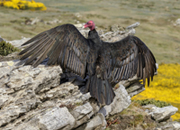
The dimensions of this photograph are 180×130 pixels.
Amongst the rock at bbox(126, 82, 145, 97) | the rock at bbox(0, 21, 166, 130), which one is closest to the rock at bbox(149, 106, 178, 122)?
the rock at bbox(126, 82, 145, 97)

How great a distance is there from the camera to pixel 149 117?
11250mm

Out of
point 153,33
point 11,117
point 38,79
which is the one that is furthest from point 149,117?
point 153,33

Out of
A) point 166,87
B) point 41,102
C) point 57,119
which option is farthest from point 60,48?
point 166,87

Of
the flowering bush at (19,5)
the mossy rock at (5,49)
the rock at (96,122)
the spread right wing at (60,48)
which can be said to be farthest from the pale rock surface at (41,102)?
the flowering bush at (19,5)

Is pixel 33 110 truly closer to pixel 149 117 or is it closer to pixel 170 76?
pixel 149 117

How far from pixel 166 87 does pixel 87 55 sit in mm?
15460

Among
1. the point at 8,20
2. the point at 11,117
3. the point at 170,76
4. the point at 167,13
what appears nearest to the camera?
the point at 11,117

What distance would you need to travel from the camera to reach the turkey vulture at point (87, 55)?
8055 mm

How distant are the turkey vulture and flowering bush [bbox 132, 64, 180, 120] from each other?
947 cm

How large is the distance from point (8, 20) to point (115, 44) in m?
30.2

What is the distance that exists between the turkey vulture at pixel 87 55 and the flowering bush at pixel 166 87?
9.47 meters

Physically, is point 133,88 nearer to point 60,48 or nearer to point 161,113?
point 161,113

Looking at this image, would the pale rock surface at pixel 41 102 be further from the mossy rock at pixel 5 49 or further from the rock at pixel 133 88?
the rock at pixel 133 88

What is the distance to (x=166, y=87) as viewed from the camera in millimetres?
21062
